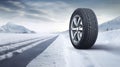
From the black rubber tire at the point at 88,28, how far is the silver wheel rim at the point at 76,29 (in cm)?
22

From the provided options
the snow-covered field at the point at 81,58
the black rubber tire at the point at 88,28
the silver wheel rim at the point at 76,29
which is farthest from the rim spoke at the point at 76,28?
the snow-covered field at the point at 81,58

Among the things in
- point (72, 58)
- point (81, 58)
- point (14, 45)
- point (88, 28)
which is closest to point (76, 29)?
point (88, 28)

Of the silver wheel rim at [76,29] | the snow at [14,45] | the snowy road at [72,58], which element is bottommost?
the snow at [14,45]

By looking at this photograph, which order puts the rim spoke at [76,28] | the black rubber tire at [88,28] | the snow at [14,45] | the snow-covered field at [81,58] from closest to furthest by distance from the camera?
the snow-covered field at [81,58], the black rubber tire at [88,28], the rim spoke at [76,28], the snow at [14,45]

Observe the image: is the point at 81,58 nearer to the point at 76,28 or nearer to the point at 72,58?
the point at 72,58

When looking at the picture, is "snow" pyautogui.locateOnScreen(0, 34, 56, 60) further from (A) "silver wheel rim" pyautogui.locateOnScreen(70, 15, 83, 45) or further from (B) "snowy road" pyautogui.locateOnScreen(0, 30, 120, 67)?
(A) "silver wheel rim" pyautogui.locateOnScreen(70, 15, 83, 45)

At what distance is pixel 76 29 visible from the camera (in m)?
8.22

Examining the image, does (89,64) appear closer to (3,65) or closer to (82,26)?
(3,65)

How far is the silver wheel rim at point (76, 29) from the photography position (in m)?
7.94

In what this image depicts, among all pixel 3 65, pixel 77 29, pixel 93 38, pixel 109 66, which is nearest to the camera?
pixel 109 66

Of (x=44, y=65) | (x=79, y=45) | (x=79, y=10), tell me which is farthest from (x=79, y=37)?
(x=44, y=65)

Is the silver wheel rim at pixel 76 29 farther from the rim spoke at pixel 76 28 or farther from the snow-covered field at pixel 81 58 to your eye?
the snow-covered field at pixel 81 58

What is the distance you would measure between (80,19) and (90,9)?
22.9 inches

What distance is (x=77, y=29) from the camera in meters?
8.12
